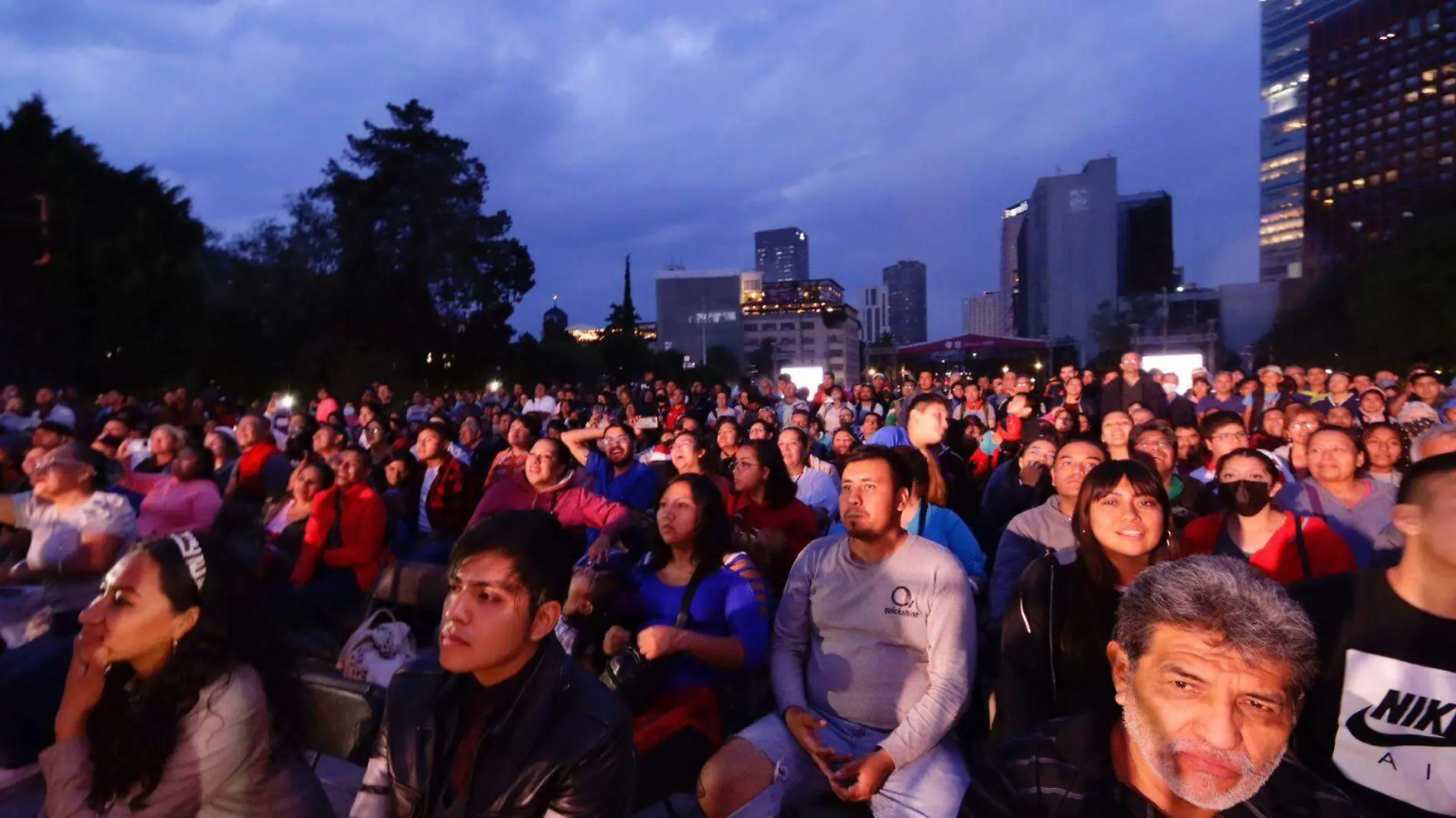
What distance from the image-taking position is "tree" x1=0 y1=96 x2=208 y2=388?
798 inches

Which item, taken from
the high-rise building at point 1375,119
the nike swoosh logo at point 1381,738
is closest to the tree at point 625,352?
the nike swoosh logo at point 1381,738

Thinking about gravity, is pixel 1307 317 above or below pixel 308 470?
above

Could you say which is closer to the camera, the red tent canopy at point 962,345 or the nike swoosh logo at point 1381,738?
the nike swoosh logo at point 1381,738

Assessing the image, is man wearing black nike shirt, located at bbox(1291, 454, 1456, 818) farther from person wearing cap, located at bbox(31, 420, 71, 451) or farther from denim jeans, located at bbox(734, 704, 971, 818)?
person wearing cap, located at bbox(31, 420, 71, 451)

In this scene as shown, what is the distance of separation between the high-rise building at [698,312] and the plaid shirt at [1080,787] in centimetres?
10268

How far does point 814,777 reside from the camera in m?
3.04

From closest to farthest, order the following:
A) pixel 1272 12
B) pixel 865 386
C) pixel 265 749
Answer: pixel 265 749 < pixel 865 386 < pixel 1272 12

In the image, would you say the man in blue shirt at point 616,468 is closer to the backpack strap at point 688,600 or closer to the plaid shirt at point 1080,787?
the backpack strap at point 688,600

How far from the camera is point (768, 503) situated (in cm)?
523

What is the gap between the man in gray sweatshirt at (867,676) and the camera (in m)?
2.85

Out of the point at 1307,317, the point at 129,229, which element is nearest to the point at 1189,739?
the point at 129,229

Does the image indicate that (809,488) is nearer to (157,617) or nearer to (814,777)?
(814,777)

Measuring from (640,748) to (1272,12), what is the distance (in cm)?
16070

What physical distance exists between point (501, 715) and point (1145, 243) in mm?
135559
